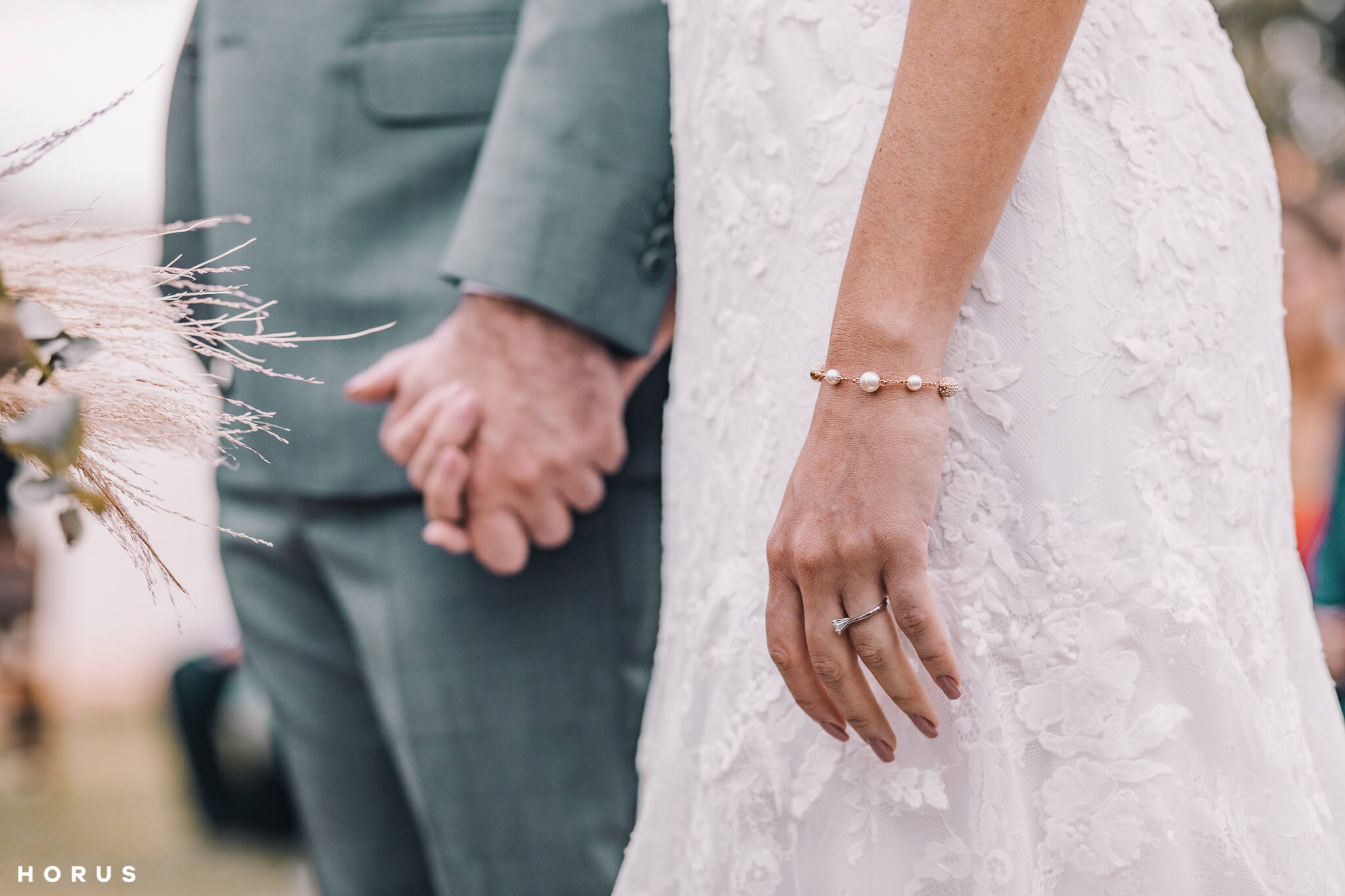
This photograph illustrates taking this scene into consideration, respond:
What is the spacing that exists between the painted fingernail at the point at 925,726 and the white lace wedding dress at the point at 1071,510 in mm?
35

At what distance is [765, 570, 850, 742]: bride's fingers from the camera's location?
79 centimetres

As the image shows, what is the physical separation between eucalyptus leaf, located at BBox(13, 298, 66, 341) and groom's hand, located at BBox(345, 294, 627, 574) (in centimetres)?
63

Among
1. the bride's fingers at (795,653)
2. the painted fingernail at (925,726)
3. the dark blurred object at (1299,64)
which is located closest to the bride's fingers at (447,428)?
the bride's fingers at (795,653)

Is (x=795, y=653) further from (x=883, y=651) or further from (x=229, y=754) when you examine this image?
(x=229, y=754)

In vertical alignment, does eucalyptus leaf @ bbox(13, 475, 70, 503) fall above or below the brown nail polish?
above

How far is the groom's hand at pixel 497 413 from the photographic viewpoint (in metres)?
1.17

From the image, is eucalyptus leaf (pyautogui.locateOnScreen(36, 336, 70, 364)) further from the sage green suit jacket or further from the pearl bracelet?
the sage green suit jacket

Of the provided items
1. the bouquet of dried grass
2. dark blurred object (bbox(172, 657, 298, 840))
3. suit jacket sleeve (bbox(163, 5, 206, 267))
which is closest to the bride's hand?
the bouquet of dried grass

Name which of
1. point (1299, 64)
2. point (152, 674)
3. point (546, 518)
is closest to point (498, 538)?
point (546, 518)

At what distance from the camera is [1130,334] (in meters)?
0.78

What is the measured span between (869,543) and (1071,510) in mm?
158

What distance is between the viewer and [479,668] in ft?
4.15

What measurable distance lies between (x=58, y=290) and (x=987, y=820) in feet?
2.19

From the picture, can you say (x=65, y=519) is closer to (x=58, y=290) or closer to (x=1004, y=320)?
(x=58, y=290)
